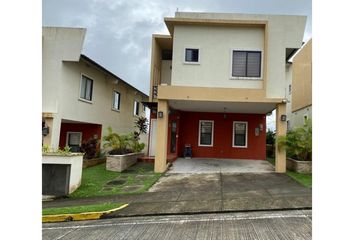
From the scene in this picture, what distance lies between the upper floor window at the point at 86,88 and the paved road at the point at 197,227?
34.7 feet

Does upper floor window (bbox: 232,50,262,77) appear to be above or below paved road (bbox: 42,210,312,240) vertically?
above

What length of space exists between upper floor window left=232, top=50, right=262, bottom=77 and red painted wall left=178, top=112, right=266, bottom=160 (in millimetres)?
4577

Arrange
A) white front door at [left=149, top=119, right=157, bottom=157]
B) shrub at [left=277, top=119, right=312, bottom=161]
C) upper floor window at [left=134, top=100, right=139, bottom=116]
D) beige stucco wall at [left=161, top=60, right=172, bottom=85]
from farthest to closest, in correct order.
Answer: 1. upper floor window at [left=134, top=100, right=139, bottom=116]
2. beige stucco wall at [left=161, top=60, right=172, bottom=85]
3. white front door at [left=149, top=119, right=157, bottom=157]
4. shrub at [left=277, top=119, right=312, bottom=161]

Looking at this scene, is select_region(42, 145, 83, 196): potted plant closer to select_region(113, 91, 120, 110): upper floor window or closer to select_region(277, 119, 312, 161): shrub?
select_region(277, 119, 312, 161): shrub

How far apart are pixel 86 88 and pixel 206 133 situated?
317 inches

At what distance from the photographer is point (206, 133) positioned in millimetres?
18641

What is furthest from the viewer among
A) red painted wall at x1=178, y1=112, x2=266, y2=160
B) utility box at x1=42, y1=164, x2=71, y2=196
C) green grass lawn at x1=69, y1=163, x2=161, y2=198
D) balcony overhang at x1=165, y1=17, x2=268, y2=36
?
red painted wall at x1=178, y1=112, x2=266, y2=160

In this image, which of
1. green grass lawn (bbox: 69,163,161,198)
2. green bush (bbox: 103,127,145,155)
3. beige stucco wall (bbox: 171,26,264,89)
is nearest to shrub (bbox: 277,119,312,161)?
beige stucco wall (bbox: 171,26,264,89)

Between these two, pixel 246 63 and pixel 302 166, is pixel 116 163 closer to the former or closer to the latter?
pixel 246 63

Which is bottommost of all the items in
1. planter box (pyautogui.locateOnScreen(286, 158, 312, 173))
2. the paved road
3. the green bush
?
the paved road

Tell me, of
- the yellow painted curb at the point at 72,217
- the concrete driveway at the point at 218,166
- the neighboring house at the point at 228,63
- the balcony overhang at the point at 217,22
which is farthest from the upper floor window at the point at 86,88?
the yellow painted curb at the point at 72,217

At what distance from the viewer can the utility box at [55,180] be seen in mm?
10500

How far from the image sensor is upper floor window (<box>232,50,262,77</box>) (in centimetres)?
1424
